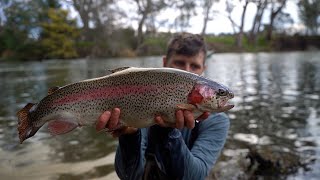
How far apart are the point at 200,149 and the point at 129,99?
3.69 feet

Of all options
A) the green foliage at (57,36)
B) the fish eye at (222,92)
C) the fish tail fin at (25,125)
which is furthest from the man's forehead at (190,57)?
the green foliage at (57,36)

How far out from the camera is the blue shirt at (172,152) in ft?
9.81

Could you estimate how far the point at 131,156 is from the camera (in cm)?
319

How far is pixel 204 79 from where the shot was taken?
2.61 m

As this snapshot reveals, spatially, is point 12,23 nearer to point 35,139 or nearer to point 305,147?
point 35,139

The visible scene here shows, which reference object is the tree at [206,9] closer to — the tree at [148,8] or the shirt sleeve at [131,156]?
the tree at [148,8]

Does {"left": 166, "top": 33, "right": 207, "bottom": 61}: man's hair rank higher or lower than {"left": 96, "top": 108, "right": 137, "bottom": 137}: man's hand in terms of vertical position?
higher

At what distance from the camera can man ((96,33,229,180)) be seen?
2.68 m

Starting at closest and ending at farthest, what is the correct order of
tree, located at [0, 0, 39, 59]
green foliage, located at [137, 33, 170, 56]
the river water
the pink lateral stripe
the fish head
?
1. the fish head
2. the pink lateral stripe
3. the river water
4. tree, located at [0, 0, 39, 59]
5. green foliage, located at [137, 33, 170, 56]

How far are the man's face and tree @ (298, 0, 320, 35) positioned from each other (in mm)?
59507

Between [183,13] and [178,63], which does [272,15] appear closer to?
[183,13]

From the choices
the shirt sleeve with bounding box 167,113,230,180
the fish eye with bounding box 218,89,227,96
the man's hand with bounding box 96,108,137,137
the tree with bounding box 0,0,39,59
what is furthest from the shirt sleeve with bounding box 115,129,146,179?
the tree with bounding box 0,0,39,59

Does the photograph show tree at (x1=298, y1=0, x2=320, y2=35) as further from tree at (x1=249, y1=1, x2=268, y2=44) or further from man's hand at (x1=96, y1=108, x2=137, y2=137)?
man's hand at (x1=96, y1=108, x2=137, y2=137)

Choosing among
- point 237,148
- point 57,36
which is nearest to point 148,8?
point 57,36
